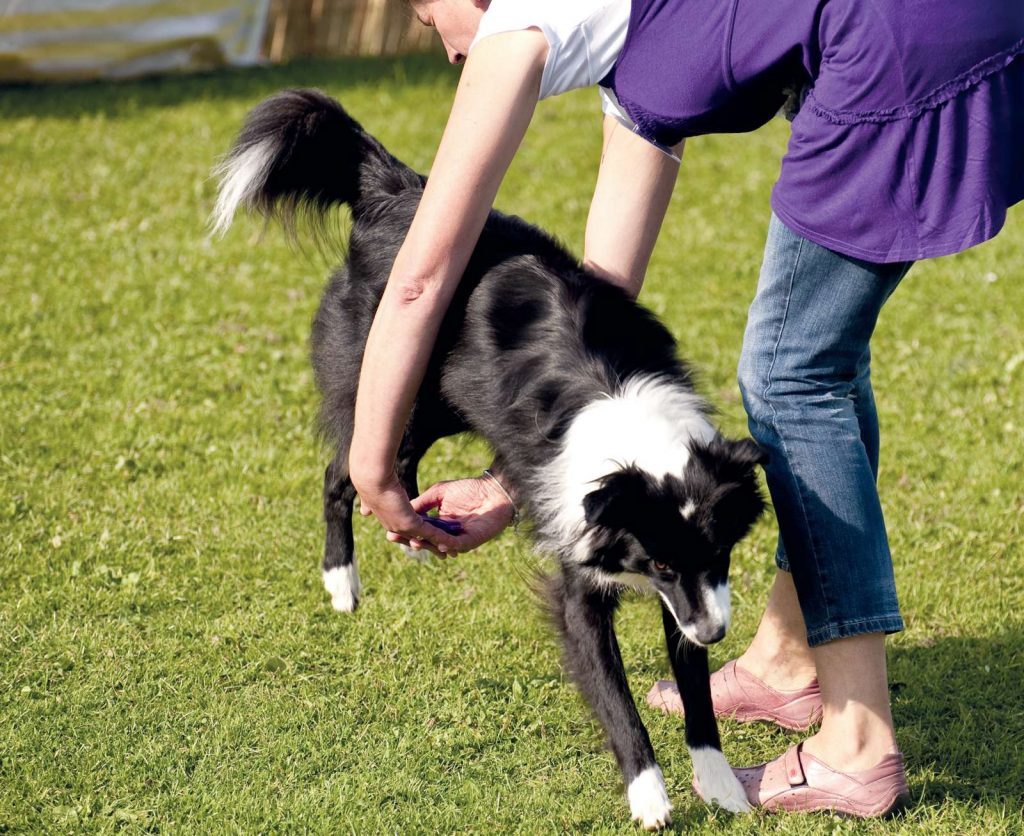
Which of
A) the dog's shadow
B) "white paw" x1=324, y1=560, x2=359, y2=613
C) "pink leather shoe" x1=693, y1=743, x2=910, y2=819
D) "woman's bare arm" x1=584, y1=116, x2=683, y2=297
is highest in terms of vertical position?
"woman's bare arm" x1=584, y1=116, x2=683, y2=297

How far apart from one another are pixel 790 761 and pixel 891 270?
1.32 m

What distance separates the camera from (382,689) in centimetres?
384

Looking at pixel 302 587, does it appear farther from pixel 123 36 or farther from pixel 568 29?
pixel 123 36

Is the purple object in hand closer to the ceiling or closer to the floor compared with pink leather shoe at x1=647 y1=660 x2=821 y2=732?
closer to the ceiling

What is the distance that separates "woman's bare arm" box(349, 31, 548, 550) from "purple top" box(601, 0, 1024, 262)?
268 mm

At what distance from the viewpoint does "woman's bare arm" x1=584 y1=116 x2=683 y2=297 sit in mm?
3352

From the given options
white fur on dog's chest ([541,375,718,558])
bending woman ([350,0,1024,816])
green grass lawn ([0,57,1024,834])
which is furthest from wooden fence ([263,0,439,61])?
white fur on dog's chest ([541,375,718,558])

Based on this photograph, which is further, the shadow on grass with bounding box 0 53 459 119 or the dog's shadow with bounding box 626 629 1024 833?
the shadow on grass with bounding box 0 53 459 119

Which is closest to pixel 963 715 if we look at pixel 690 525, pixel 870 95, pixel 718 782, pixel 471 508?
pixel 718 782

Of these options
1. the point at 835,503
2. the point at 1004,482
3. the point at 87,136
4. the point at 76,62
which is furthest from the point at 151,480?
the point at 76,62

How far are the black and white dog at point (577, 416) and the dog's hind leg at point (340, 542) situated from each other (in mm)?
353

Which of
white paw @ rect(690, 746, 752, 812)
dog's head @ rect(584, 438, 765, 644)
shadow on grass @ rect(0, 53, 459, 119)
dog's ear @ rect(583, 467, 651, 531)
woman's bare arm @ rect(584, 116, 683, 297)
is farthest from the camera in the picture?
shadow on grass @ rect(0, 53, 459, 119)

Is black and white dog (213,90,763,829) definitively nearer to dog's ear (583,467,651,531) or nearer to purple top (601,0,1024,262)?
dog's ear (583,467,651,531)

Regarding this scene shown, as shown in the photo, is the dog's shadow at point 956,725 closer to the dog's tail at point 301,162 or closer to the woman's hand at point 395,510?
the woman's hand at point 395,510
